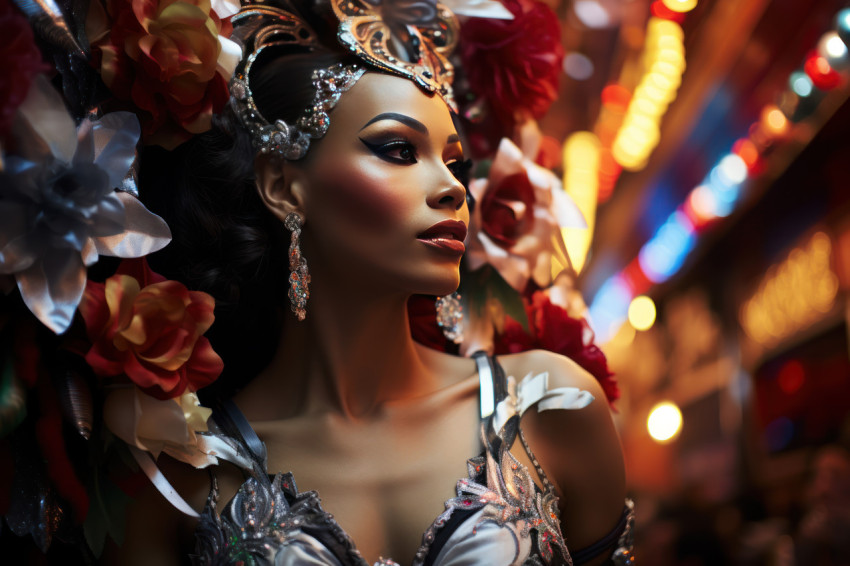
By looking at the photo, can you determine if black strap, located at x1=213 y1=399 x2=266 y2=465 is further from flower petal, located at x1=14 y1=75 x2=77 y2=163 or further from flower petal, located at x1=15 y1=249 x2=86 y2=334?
flower petal, located at x1=14 y1=75 x2=77 y2=163

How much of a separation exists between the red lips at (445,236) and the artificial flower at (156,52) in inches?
20.3

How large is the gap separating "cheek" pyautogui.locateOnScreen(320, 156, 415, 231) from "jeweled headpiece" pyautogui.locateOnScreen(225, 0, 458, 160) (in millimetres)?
139

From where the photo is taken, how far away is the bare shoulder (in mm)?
1804

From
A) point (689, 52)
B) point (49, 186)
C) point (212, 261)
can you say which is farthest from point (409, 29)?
point (689, 52)

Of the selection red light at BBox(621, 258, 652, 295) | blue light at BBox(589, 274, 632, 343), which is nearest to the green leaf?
red light at BBox(621, 258, 652, 295)

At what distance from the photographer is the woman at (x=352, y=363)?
64.9 inches

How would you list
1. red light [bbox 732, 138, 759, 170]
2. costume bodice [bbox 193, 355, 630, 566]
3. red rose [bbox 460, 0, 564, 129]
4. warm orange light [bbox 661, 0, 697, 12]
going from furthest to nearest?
red light [bbox 732, 138, 759, 170], warm orange light [bbox 661, 0, 697, 12], red rose [bbox 460, 0, 564, 129], costume bodice [bbox 193, 355, 630, 566]

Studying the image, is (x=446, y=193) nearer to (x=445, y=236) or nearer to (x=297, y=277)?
(x=445, y=236)

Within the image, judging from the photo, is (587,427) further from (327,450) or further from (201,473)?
(201,473)

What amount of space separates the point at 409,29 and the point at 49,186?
0.95m

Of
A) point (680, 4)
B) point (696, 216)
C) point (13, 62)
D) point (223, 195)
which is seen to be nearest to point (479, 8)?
point (223, 195)

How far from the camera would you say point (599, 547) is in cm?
185

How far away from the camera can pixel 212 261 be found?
1926mm

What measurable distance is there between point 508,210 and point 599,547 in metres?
0.84
